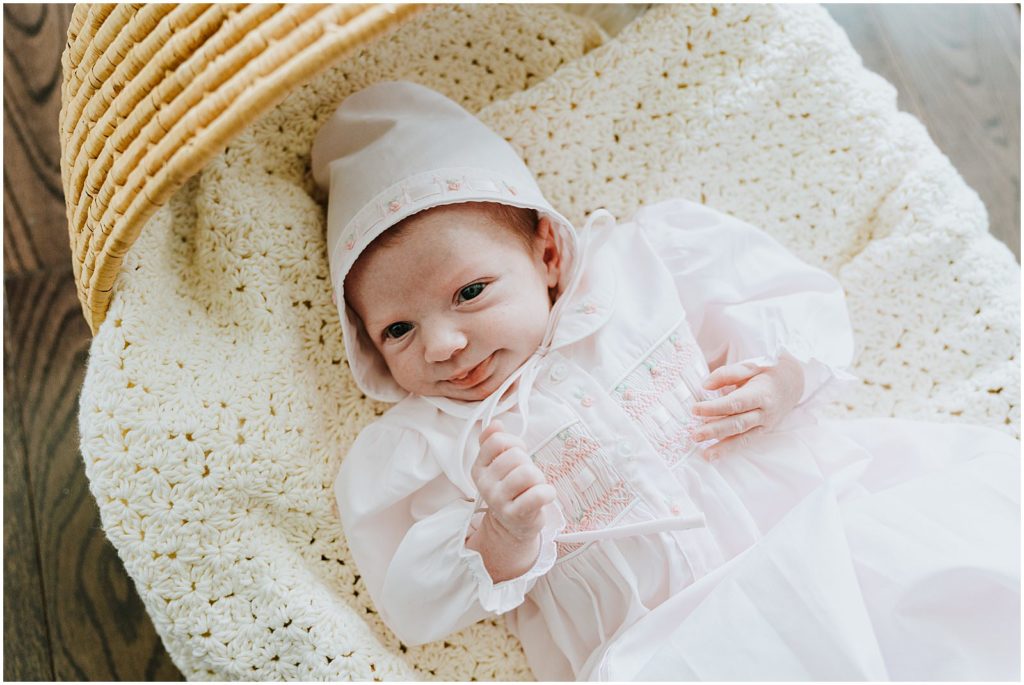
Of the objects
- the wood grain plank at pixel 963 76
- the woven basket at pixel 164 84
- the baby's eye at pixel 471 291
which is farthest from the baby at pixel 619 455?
the wood grain plank at pixel 963 76

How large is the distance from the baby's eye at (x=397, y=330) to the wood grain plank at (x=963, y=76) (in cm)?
106

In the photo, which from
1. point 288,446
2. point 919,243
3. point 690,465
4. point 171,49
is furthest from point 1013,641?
point 171,49

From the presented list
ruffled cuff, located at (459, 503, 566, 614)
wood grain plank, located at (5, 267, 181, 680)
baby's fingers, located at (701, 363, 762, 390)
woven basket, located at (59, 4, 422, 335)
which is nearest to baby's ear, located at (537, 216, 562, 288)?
baby's fingers, located at (701, 363, 762, 390)

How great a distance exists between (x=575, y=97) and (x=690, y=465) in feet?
1.81

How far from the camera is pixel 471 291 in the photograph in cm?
94

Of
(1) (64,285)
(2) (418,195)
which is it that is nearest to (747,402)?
(2) (418,195)

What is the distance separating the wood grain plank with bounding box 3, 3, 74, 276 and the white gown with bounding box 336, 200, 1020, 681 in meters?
0.68

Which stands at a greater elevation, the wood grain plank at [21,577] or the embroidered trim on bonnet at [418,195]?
the embroidered trim on bonnet at [418,195]

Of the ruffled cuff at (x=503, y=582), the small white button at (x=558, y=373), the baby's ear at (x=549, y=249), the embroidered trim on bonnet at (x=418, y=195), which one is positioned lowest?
the ruffled cuff at (x=503, y=582)

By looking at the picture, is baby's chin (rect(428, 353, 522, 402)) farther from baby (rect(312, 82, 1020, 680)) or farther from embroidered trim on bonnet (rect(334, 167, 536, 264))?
embroidered trim on bonnet (rect(334, 167, 536, 264))

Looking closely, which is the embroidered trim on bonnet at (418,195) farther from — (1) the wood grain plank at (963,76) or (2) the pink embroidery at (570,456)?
(1) the wood grain plank at (963,76)

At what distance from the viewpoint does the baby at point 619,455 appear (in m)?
0.82

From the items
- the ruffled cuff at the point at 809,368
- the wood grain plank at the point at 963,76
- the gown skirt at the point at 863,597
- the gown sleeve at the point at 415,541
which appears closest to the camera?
the gown skirt at the point at 863,597

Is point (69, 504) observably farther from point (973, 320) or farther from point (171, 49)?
point (973, 320)
